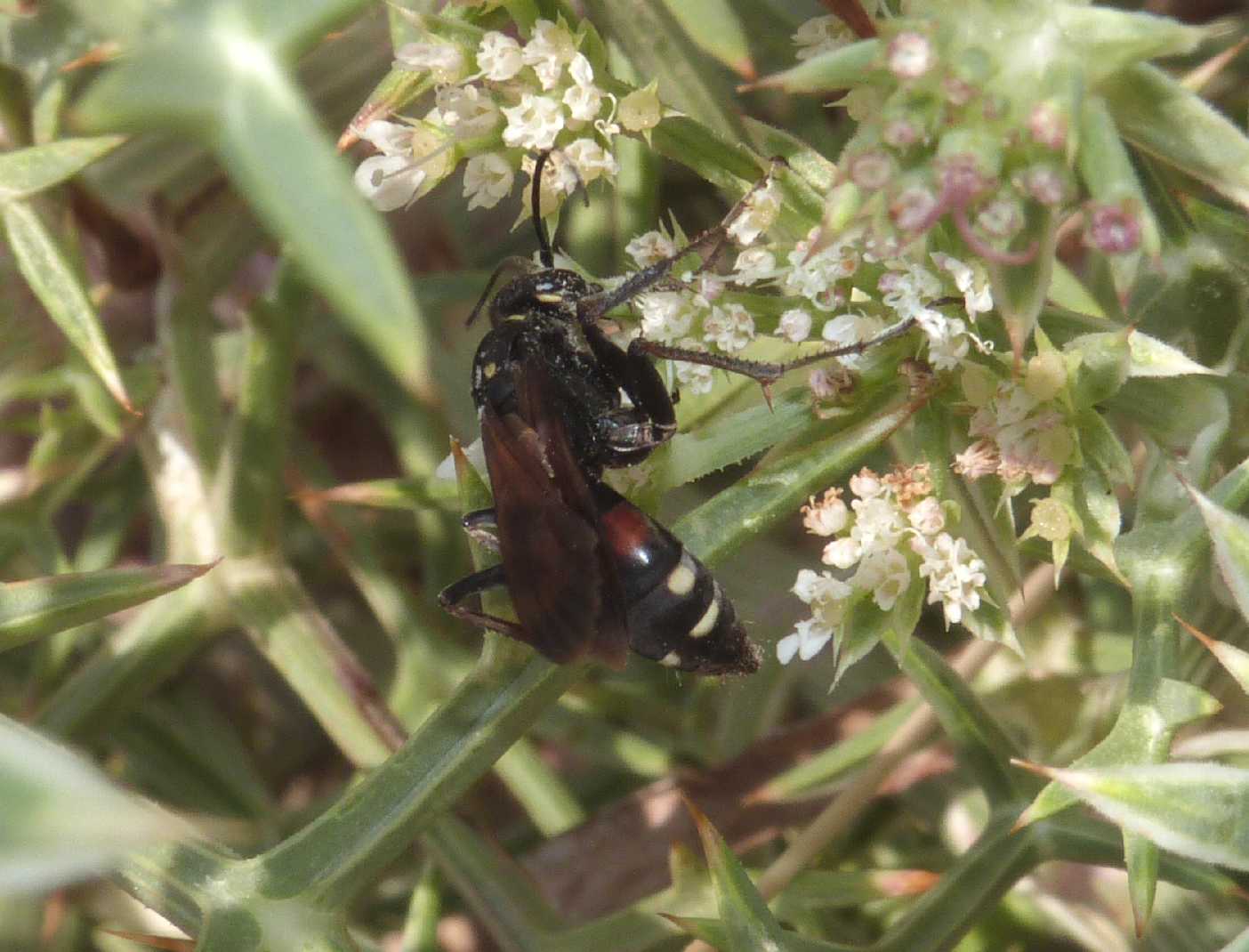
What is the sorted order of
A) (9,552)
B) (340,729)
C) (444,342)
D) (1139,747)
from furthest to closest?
(444,342), (9,552), (340,729), (1139,747)

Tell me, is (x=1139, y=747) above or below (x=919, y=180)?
below

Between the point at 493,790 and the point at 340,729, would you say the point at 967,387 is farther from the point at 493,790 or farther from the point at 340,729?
the point at 493,790

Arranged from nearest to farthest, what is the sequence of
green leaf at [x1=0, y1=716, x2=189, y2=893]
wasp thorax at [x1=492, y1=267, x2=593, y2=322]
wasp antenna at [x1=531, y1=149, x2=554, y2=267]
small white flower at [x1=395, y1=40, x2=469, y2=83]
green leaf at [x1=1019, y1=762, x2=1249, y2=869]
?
green leaf at [x1=0, y1=716, x2=189, y2=893] < green leaf at [x1=1019, y1=762, x2=1249, y2=869] < small white flower at [x1=395, y1=40, x2=469, y2=83] < wasp antenna at [x1=531, y1=149, x2=554, y2=267] < wasp thorax at [x1=492, y1=267, x2=593, y2=322]

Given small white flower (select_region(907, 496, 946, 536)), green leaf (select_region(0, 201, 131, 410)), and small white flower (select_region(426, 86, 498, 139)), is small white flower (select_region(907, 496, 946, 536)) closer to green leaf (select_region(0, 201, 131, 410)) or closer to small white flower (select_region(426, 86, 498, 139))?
small white flower (select_region(426, 86, 498, 139))

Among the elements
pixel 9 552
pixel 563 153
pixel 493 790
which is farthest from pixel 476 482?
pixel 493 790

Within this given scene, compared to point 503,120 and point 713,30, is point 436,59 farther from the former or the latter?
point 713,30

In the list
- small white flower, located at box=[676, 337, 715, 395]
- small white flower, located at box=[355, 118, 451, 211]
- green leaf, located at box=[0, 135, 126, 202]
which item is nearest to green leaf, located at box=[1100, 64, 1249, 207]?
small white flower, located at box=[676, 337, 715, 395]

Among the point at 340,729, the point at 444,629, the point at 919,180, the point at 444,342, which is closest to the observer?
the point at 919,180
